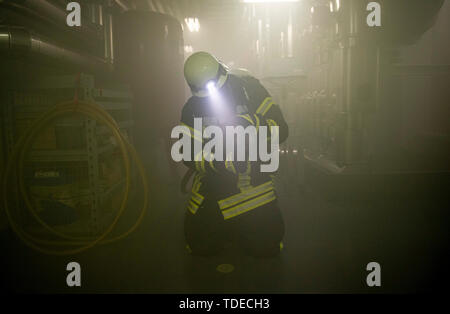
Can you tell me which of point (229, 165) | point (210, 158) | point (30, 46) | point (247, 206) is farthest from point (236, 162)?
point (30, 46)

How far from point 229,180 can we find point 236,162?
0.58 feet

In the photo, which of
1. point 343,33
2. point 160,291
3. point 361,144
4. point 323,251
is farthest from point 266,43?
point 160,291

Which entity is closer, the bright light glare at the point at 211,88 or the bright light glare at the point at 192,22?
the bright light glare at the point at 211,88

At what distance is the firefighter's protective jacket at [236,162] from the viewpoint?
2.05 metres

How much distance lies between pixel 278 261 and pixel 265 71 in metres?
3.87

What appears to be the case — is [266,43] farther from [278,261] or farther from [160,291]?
[160,291]

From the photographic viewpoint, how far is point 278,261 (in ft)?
7.02

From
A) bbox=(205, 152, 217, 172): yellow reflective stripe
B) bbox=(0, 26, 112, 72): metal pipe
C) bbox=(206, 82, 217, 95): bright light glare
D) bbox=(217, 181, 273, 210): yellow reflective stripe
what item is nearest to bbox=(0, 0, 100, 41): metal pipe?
bbox=(0, 26, 112, 72): metal pipe

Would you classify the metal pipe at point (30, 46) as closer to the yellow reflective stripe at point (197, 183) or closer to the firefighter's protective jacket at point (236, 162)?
the firefighter's protective jacket at point (236, 162)

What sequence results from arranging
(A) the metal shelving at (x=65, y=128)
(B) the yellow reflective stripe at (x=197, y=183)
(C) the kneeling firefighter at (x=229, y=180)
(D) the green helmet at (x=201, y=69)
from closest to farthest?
(D) the green helmet at (x=201, y=69)
(C) the kneeling firefighter at (x=229, y=180)
(B) the yellow reflective stripe at (x=197, y=183)
(A) the metal shelving at (x=65, y=128)

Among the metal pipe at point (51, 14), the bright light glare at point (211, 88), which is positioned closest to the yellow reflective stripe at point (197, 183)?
the bright light glare at point (211, 88)

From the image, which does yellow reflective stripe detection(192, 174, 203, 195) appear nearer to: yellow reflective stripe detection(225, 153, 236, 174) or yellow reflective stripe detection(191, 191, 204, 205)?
yellow reflective stripe detection(191, 191, 204, 205)
